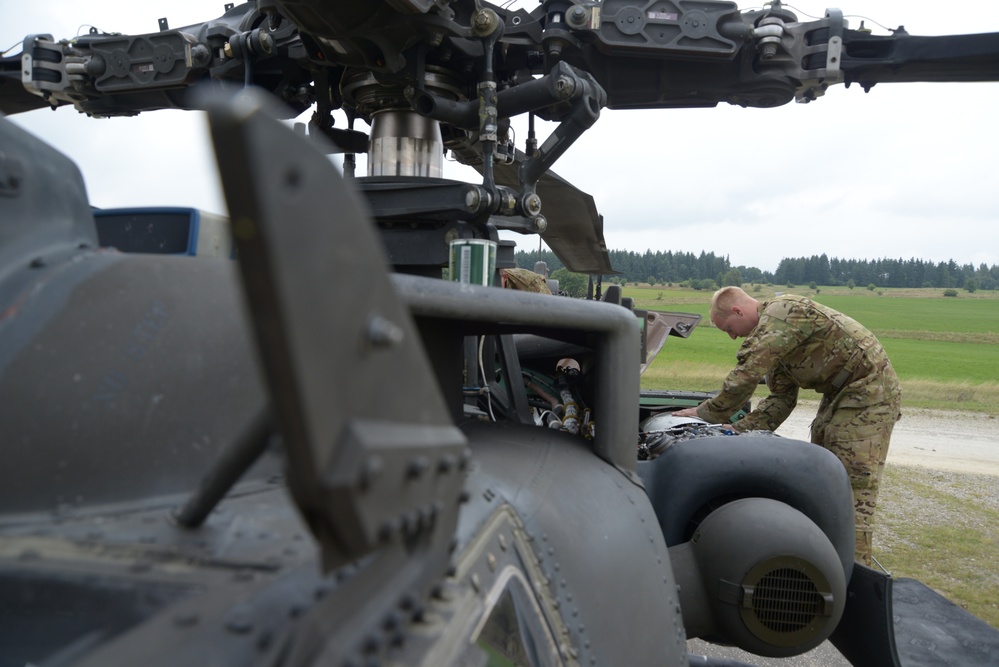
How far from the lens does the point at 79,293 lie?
1419 millimetres

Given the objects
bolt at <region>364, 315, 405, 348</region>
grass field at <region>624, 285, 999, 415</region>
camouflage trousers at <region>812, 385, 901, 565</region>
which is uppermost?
bolt at <region>364, 315, 405, 348</region>

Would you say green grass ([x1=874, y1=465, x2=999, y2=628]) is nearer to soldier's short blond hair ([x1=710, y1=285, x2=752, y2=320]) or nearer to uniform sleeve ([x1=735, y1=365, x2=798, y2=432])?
uniform sleeve ([x1=735, y1=365, x2=798, y2=432])

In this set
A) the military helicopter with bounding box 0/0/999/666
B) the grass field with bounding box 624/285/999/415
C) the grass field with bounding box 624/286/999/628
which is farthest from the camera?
the grass field with bounding box 624/285/999/415

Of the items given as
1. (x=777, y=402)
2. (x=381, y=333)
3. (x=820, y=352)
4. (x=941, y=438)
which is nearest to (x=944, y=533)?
(x=777, y=402)

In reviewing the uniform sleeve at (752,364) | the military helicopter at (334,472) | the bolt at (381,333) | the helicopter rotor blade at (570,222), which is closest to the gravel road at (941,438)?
the helicopter rotor blade at (570,222)

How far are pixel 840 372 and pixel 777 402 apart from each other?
1.56 ft

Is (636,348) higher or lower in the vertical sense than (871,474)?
higher

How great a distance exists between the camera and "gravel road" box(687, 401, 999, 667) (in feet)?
30.1

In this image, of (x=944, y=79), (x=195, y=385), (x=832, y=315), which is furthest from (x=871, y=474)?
(x=195, y=385)

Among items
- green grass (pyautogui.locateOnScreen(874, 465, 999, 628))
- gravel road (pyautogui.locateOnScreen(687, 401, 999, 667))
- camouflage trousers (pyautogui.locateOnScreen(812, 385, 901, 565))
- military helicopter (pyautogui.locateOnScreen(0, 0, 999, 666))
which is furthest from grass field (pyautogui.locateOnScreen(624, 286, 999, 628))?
military helicopter (pyautogui.locateOnScreen(0, 0, 999, 666))

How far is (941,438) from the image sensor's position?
10953 mm

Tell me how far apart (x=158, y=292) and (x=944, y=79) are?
6.43 m

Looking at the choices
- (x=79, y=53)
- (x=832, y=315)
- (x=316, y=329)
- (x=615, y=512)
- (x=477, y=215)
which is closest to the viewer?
(x=316, y=329)

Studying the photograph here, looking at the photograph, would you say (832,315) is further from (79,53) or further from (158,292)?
(79,53)
